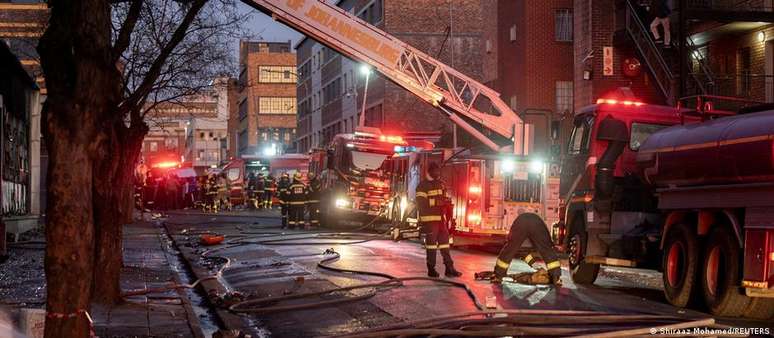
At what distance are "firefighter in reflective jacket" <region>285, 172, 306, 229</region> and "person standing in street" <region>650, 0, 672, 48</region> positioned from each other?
10758 mm

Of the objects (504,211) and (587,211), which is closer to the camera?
(587,211)

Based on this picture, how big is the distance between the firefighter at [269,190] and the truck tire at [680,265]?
119ft

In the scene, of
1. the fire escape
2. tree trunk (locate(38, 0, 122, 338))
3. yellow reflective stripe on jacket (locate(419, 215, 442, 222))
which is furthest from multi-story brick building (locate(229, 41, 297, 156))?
tree trunk (locate(38, 0, 122, 338))

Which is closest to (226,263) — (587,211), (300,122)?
(587,211)

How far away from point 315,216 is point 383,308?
71.9 feet

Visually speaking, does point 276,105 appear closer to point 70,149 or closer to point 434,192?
point 434,192

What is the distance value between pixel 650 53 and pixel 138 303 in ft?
66.6

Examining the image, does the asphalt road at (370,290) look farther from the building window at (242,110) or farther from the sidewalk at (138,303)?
the building window at (242,110)

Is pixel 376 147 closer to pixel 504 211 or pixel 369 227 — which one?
pixel 369 227

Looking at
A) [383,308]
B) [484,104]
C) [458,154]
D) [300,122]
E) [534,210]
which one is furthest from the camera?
[300,122]

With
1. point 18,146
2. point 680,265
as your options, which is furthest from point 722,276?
point 18,146

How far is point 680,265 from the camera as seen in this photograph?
42.8ft

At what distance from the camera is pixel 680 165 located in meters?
12.8

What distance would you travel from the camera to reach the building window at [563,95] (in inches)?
1404
